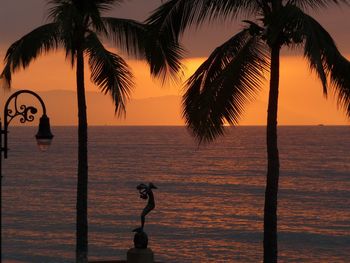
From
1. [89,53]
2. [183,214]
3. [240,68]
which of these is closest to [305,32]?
[240,68]

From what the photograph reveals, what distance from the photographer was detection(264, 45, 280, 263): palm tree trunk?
16.3 m

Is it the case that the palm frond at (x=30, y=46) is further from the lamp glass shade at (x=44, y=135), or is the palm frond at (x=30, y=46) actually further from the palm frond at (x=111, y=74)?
the lamp glass shade at (x=44, y=135)

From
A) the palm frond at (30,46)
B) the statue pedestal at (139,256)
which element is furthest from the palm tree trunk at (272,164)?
the palm frond at (30,46)

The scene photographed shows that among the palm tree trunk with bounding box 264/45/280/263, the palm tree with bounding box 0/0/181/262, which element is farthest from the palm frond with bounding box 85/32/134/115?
the palm tree trunk with bounding box 264/45/280/263

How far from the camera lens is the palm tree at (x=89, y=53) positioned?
19.0m

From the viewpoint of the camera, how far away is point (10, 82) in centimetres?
2056

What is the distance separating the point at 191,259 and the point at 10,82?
24574 mm

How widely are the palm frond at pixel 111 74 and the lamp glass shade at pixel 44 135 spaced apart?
7.95 metres

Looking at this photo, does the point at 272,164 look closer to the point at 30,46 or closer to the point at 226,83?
the point at 226,83

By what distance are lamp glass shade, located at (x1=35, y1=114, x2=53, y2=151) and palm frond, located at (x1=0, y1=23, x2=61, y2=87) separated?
7.06m

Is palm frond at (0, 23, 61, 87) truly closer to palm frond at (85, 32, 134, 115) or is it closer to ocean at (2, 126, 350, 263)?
palm frond at (85, 32, 134, 115)

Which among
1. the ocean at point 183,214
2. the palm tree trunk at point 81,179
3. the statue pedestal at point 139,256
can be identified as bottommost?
the ocean at point 183,214

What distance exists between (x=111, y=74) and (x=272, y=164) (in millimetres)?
6232

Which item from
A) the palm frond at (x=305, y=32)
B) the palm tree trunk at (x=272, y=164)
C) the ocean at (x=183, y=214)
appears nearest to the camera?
the palm frond at (x=305, y=32)
